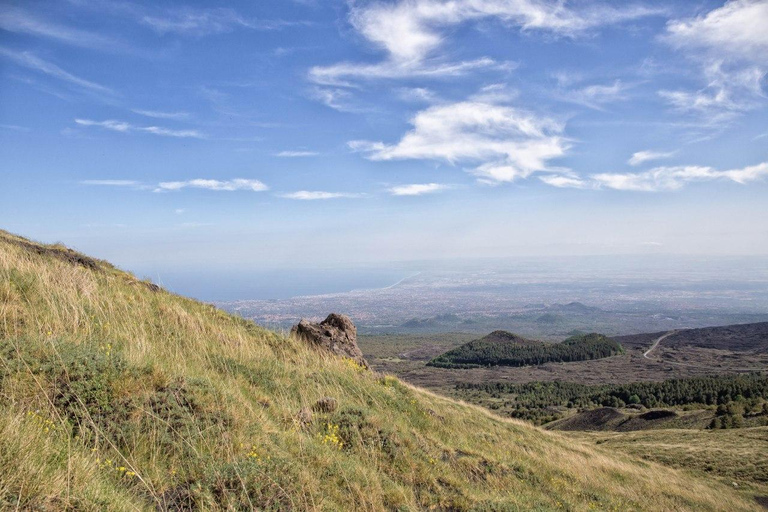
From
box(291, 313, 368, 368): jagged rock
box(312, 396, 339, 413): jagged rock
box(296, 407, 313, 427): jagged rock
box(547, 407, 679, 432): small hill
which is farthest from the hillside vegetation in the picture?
box(296, 407, 313, 427): jagged rock

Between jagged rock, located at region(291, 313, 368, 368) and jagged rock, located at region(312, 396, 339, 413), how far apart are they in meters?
4.56

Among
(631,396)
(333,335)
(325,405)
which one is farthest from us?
(631,396)

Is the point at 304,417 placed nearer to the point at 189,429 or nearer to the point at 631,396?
the point at 189,429

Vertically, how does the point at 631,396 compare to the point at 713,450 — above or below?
below

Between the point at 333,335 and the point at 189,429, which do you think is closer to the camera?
the point at 189,429

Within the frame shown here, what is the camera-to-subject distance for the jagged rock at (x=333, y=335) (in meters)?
11.5

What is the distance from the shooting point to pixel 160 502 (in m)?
3.39

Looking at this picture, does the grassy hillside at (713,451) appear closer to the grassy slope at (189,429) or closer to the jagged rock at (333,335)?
the grassy slope at (189,429)

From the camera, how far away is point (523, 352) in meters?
100

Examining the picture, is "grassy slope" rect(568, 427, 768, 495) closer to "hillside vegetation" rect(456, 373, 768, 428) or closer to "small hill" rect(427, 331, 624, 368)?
"hillside vegetation" rect(456, 373, 768, 428)

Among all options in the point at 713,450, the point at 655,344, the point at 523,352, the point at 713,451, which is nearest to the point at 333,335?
the point at 713,451

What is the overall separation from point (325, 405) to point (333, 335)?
→ 5.61 metres

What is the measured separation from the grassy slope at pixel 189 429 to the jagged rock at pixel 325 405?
141 mm

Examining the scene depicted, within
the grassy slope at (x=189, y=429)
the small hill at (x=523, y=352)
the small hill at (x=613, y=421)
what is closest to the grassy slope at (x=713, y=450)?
the small hill at (x=613, y=421)
